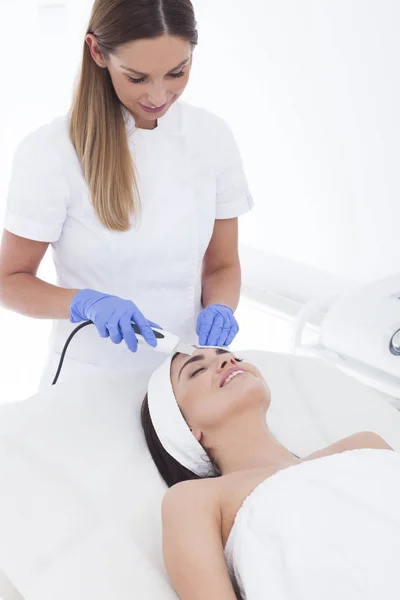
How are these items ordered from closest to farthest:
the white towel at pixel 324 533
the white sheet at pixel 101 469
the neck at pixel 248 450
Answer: the white towel at pixel 324 533
the white sheet at pixel 101 469
the neck at pixel 248 450

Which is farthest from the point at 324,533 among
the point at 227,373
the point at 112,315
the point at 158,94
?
the point at 158,94

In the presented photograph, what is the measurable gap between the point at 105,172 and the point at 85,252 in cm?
18

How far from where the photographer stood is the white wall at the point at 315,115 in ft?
7.10

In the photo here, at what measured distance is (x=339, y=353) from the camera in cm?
177

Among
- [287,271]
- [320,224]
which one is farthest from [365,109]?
[287,271]

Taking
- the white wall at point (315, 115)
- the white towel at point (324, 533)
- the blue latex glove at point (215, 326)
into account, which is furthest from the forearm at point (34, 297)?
the white wall at point (315, 115)

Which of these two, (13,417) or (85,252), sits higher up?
(85,252)

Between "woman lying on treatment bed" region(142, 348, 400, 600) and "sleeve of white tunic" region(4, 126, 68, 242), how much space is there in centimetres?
41

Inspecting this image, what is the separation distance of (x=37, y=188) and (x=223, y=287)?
1.66 feet

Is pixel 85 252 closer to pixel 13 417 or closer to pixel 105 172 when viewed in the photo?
pixel 105 172

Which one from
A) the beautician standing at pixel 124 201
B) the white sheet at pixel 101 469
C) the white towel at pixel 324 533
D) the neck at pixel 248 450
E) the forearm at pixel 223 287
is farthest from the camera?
the forearm at pixel 223 287

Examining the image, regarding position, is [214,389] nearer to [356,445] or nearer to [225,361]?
[225,361]

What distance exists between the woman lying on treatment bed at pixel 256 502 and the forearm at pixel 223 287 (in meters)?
0.21

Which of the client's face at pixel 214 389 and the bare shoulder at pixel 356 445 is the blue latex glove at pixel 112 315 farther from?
the bare shoulder at pixel 356 445
